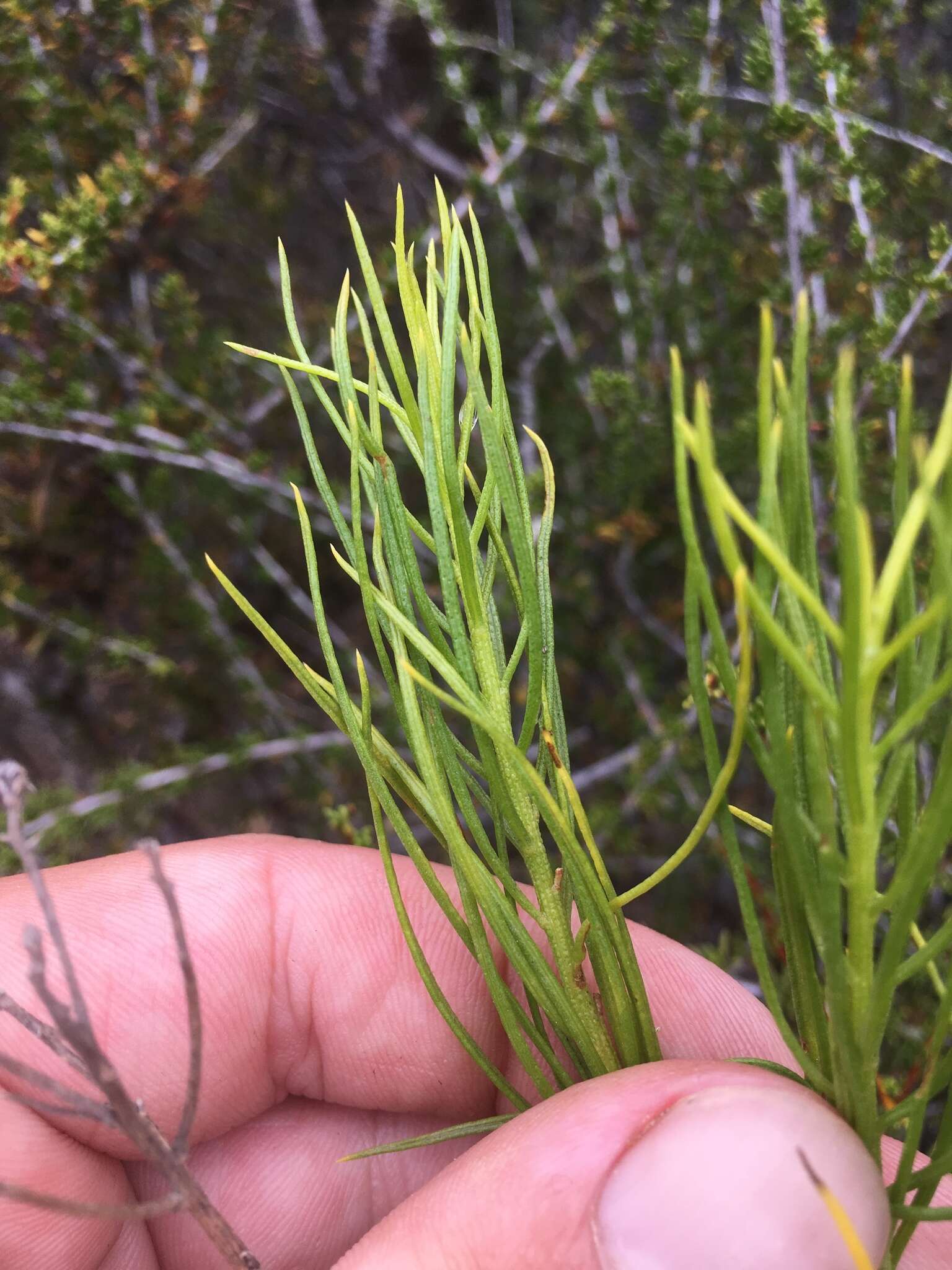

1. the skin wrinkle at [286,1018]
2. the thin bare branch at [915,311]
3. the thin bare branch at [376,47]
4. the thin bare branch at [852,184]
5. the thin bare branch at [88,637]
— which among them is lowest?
the skin wrinkle at [286,1018]

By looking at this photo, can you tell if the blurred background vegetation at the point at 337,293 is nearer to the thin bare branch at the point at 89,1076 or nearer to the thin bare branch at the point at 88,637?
the thin bare branch at the point at 88,637

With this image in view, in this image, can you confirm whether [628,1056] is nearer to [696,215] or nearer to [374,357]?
[374,357]

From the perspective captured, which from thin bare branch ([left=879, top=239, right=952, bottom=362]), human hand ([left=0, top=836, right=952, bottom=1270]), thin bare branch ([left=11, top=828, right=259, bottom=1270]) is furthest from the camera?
thin bare branch ([left=879, top=239, right=952, bottom=362])

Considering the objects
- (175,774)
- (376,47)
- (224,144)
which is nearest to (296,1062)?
(175,774)

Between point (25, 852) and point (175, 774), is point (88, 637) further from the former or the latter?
point (25, 852)

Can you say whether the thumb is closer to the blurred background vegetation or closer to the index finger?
the index finger

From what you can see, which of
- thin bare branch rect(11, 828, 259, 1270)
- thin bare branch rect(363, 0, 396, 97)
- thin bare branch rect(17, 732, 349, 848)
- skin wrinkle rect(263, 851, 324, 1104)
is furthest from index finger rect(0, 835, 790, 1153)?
thin bare branch rect(363, 0, 396, 97)

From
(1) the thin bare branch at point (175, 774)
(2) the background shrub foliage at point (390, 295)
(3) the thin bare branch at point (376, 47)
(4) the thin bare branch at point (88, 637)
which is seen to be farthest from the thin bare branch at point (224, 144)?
(1) the thin bare branch at point (175, 774)
